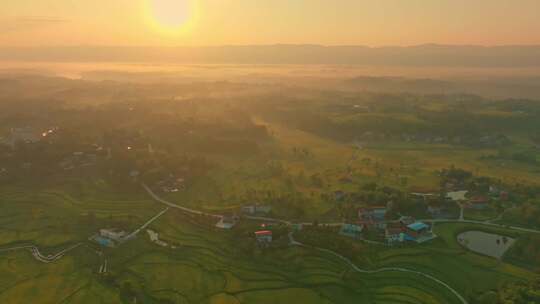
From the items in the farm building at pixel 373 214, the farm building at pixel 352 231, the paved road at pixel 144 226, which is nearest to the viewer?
the farm building at pixel 352 231

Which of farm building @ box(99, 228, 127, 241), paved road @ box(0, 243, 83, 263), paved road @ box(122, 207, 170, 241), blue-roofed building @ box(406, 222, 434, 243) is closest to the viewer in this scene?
paved road @ box(0, 243, 83, 263)

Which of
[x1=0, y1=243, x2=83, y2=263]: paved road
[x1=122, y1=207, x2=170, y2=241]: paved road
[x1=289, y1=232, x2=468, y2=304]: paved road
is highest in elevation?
[x1=122, y1=207, x2=170, y2=241]: paved road

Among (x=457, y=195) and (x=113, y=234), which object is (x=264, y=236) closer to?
(x=113, y=234)

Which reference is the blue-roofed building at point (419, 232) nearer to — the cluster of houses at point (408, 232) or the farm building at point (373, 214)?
the cluster of houses at point (408, 232)

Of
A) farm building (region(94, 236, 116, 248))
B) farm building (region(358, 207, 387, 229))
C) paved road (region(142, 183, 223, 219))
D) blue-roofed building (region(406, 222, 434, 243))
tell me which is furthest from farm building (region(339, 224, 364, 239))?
farm building (region(94, 236, 116, 248))

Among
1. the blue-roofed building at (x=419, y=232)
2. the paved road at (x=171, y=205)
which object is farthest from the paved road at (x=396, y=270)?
the paved road at (x=171, y=205)

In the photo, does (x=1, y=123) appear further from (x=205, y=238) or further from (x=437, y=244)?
(x=437, y=244)

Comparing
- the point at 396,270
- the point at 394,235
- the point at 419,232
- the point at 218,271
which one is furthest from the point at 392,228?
the point at 218,271

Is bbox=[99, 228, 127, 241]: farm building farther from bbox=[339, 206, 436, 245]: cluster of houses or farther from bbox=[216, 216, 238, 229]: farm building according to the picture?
bbox=[339, 206, 436, 245]: cluster of houses

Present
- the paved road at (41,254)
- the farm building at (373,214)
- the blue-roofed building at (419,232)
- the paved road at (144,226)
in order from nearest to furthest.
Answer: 1. the paved road at (41,254)
2. the blue-roofed building at (419,232)
3. the paved road at (144,226)
4. the farm building at (373,214)
